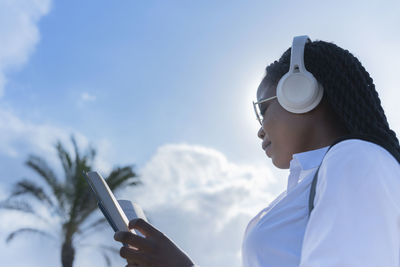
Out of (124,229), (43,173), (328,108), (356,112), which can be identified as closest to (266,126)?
(328,108)

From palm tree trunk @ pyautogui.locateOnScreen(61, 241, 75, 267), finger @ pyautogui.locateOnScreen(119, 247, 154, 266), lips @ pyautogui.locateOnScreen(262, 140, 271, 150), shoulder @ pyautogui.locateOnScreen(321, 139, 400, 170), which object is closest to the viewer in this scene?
shoulder @ pyautogui.locateOnScreen(321, 139, 400, 170)

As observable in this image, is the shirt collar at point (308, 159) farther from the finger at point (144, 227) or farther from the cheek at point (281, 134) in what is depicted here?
the finger at point (144, 227)

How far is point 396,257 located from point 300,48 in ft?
3.61

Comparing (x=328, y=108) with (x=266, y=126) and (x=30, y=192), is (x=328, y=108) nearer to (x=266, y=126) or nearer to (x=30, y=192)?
(x=266, y=126)

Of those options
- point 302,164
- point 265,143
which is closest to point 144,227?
point 302,164

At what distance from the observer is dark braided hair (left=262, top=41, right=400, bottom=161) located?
1.81 meters

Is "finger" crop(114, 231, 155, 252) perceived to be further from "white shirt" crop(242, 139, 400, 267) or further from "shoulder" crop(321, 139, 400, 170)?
"shoulder" crop(321, 139, 400, 170)

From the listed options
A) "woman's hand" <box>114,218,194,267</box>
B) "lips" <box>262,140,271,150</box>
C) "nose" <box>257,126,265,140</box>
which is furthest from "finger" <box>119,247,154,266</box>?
"nose" <box>257,126,265,140</box>

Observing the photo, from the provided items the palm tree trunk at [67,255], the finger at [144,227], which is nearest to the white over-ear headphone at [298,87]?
the finger at [144,227]

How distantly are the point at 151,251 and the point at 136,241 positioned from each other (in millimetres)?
68

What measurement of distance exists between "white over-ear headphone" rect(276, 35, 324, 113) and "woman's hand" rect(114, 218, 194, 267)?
2.56 feet

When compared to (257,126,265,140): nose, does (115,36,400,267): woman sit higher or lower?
lower

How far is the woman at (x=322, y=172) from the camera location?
1284 millimetres

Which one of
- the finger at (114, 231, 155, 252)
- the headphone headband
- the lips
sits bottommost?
the finger at (114, 231, 155, 252)
